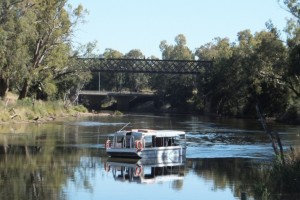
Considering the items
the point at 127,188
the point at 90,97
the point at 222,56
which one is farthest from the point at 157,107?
the point at 127,188

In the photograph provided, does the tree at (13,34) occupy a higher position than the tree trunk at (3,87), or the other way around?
the tree at (13,34)

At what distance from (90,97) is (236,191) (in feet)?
478

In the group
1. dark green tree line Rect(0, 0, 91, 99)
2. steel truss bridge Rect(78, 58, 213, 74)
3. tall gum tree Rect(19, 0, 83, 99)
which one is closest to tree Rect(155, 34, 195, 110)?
steel truss bridge Rect(78, 58, 213, 74)

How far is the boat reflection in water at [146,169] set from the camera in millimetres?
33250

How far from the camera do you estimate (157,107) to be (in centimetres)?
17188

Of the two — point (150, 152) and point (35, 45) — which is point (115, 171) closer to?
point (150, 152)

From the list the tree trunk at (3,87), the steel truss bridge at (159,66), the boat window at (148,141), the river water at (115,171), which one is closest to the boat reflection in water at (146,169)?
the river water at (115,171)

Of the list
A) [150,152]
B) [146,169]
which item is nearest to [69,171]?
[146,169]

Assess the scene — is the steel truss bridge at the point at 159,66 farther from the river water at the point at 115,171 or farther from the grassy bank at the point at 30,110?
the river water at the point at 115,171

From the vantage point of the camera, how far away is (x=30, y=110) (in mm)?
85812

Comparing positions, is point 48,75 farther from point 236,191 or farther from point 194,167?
point 236,191

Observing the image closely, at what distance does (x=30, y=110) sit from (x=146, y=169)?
5154cm

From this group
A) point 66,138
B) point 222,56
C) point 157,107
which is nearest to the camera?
point 66,138

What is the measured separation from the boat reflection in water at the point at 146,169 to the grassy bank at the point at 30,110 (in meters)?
37.1
